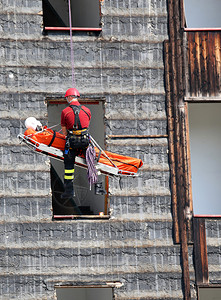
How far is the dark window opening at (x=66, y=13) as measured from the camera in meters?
29.6

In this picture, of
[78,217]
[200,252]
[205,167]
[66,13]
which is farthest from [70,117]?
[66,13]

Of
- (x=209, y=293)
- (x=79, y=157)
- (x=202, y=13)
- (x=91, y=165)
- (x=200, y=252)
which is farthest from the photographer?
(x=209, y=293)

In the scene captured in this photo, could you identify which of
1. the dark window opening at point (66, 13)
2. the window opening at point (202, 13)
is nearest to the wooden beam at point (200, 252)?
the window opening at point (202, 13)

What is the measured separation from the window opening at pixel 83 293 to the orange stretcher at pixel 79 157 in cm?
531

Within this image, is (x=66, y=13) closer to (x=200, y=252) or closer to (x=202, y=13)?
(x=202, y=13)

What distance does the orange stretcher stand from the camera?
2366cm

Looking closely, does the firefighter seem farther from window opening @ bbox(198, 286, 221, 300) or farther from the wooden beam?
window opening @ bbox(198, 286, 221, 300)

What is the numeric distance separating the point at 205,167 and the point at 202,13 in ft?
12.9

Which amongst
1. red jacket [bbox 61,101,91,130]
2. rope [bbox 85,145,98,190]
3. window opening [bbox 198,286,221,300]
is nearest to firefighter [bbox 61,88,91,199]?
red jacket [bbox 61,101,91,130]

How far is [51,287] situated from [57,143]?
12.2 ft

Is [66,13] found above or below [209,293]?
above

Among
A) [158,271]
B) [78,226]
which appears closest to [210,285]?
[158,271]

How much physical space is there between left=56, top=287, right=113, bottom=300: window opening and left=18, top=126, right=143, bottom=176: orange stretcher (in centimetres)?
531

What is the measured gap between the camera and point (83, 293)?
102 feet
